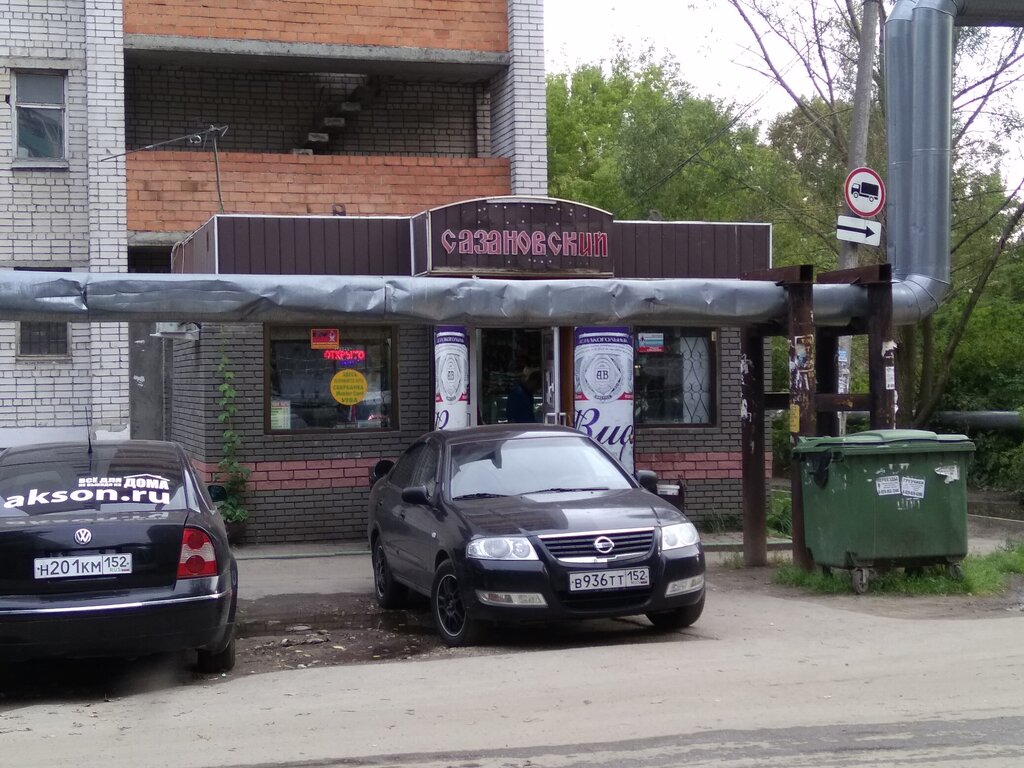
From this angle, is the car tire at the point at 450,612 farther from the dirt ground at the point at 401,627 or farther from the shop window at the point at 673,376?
the shop window at the point at 673,376

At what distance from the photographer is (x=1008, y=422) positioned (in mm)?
20156

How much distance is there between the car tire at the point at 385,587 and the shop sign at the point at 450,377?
8.48ft

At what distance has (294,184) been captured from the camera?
1684cm

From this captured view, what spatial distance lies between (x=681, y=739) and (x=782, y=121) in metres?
33.4

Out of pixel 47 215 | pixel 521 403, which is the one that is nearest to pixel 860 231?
pixel 521 403

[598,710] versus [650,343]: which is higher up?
[650,343]

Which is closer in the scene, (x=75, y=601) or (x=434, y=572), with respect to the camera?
(x=75, y=601)

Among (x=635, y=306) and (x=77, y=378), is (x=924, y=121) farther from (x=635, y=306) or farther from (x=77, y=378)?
(x=77, y=378)

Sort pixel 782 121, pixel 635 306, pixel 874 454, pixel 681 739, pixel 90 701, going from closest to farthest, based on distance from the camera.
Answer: pixel 681 739
pixel 90 701
pixel 874 454
pixel 635 306
pixel 782 121

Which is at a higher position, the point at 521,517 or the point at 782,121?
the point at 782,121

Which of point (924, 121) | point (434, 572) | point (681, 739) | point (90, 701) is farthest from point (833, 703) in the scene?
point (924, 121)

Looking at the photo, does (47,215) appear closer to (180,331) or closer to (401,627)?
(180,331)

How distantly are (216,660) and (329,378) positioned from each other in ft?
21.2

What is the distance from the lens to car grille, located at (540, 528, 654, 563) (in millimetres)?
8062
